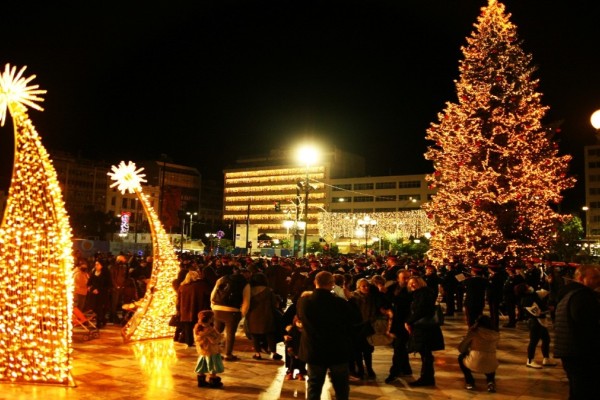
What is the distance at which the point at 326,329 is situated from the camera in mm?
5164

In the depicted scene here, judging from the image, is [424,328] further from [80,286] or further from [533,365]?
[80,286]

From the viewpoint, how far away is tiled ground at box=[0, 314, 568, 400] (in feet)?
22.8

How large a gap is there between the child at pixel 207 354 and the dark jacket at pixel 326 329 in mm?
2419

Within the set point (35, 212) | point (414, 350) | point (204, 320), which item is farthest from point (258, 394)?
point (35, 212)

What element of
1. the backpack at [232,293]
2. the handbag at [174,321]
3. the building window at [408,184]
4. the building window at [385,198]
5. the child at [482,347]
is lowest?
the handbag at [174,321]

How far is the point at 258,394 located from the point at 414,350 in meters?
2.23

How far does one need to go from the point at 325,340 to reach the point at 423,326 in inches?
110

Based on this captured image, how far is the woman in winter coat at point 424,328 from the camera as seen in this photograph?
7.41 metres

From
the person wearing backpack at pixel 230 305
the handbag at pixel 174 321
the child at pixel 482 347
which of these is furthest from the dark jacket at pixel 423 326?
the handbag at pixel 174 321

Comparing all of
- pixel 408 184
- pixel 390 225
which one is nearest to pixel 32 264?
pixel 390 225

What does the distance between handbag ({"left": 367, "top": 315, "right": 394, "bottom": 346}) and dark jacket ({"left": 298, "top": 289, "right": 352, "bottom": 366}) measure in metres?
2.83

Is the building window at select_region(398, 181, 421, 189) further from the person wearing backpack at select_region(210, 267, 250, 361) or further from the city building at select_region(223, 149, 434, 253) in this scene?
the person wearing backpack at select_region(210, 267, 250, 361)

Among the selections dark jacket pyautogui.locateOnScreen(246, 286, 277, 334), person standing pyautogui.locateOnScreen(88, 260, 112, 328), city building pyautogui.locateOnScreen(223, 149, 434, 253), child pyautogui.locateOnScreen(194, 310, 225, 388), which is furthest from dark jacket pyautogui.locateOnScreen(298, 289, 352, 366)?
city building pyautogui.locateOnScreen(223, 149, 434, 253)

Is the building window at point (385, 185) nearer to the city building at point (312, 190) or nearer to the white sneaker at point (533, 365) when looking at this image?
the city building at point (312, 190)
